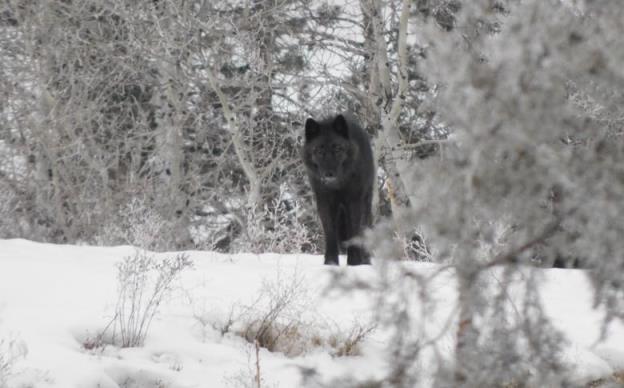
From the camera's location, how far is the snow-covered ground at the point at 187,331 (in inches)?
167

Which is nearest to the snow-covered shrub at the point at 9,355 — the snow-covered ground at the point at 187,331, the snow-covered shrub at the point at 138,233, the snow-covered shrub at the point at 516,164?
the snow-covered ground at the point at 187,331

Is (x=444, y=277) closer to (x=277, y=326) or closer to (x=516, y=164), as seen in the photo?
(x=516, y=164)

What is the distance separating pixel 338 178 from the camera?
7.75 m

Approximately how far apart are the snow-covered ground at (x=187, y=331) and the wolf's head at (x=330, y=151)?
144 cm

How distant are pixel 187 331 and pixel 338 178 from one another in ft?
10.3

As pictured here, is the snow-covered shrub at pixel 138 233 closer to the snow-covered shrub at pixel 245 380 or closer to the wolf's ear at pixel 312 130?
the wolf's ear at pixel 312 130

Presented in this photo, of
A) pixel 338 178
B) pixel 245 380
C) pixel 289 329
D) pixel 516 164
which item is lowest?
pixel 245 380

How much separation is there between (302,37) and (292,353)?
13.8m

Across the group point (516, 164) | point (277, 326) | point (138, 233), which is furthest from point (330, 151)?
point (516, 164)

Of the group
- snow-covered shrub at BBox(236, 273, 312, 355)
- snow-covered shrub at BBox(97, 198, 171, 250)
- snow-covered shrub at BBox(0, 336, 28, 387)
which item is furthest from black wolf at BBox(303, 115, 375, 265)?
snow-covered shrub at BBox(0, 336, 28, 387)

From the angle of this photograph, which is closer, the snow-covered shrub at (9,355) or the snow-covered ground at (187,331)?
the snow-covered shrub at (9,355)

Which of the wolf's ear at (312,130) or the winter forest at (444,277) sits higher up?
the wolf's ear at (312,130)

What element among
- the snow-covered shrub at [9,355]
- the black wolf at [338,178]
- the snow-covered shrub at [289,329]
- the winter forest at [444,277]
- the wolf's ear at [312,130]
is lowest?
the snow-covered shrub at [9,355]

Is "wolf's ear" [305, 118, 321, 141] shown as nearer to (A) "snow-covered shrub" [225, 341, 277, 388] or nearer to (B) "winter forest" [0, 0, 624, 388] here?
(B) "winter forest" [0, 0, 624, 388]
